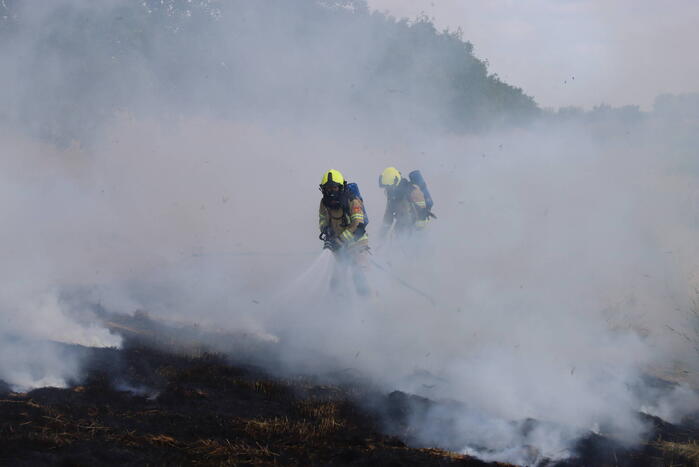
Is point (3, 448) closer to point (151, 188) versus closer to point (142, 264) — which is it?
point (142, 264)

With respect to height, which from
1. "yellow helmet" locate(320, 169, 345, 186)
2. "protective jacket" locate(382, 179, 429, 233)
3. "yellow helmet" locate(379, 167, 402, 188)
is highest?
"yellow helmet" locate(379, 167, 402, 188)

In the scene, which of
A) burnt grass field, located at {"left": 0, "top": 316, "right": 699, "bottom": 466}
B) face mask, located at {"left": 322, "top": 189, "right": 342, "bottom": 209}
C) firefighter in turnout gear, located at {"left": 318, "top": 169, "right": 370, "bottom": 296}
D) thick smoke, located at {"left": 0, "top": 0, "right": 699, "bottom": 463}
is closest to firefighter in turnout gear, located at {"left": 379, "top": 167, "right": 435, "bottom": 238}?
thick smoke, located at {"left": 0, "top": 0, "right": 699, "bottom": 463}

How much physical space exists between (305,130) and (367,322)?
1089 cm

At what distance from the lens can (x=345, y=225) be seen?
8.86 metres

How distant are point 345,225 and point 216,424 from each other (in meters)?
4.31

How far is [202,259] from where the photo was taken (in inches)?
505

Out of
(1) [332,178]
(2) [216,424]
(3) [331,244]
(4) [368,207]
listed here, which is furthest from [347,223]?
(4) [368,207]

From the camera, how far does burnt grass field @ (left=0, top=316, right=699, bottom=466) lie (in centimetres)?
423

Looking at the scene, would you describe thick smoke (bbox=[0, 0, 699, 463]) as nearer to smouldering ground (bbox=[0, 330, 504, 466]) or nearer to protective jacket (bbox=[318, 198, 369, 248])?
smouldering ground (bbox=[0, 330, 504, 466])

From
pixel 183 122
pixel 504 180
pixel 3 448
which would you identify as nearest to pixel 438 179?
pixel 504 180

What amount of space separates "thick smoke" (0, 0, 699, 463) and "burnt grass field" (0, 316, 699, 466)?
341 mm

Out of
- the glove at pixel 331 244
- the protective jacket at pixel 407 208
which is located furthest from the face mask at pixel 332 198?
the protective jacket at pixel 407 208

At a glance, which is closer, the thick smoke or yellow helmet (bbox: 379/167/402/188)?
the thick smoke

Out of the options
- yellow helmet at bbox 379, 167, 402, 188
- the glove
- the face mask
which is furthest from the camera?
yellow helmet at bbox 379, 167, 402, 188
